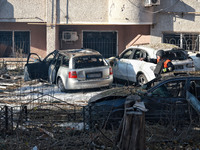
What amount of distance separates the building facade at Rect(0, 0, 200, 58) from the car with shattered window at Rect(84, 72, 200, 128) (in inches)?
377

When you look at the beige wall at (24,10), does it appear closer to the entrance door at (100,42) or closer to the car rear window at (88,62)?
the entrance door at (100,42)

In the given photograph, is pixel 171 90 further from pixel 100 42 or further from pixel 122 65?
pixel 100 42

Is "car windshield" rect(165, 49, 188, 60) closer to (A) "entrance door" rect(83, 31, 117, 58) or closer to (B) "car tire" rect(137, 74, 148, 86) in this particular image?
(B) "car tire" rect(137, 74, 148, 86)

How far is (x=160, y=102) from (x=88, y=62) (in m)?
5.24

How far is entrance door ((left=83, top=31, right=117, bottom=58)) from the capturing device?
65.8ft

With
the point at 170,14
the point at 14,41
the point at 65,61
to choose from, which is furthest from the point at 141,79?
the point at 14,41

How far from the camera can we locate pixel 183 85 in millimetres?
8242

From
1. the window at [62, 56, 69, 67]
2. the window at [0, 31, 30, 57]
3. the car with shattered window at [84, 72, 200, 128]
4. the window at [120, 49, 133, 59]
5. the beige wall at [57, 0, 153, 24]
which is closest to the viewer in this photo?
the car with shattered window at [84, 72, 200, 128]

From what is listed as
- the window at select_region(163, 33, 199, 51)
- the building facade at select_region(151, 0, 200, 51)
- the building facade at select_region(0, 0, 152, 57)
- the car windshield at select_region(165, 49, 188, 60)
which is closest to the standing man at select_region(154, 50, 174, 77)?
the car windshield at select_region(165, 49, 188, 60)

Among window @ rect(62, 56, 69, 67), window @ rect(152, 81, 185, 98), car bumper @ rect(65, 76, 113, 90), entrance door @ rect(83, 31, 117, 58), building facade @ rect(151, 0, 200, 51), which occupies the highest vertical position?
building facade @ rect(151, 0, 200, 51)

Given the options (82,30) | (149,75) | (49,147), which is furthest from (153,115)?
(82,30)

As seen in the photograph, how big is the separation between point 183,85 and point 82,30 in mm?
12316

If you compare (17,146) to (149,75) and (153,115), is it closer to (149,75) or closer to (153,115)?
(153,115)

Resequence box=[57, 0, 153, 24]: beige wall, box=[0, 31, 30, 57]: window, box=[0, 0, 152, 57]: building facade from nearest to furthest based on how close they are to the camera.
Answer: box=[0, 0, 152, 57]: building facade → box=[57, 0, 153, 24]: beige wall → box=[0, 31, 30, 57]: window
